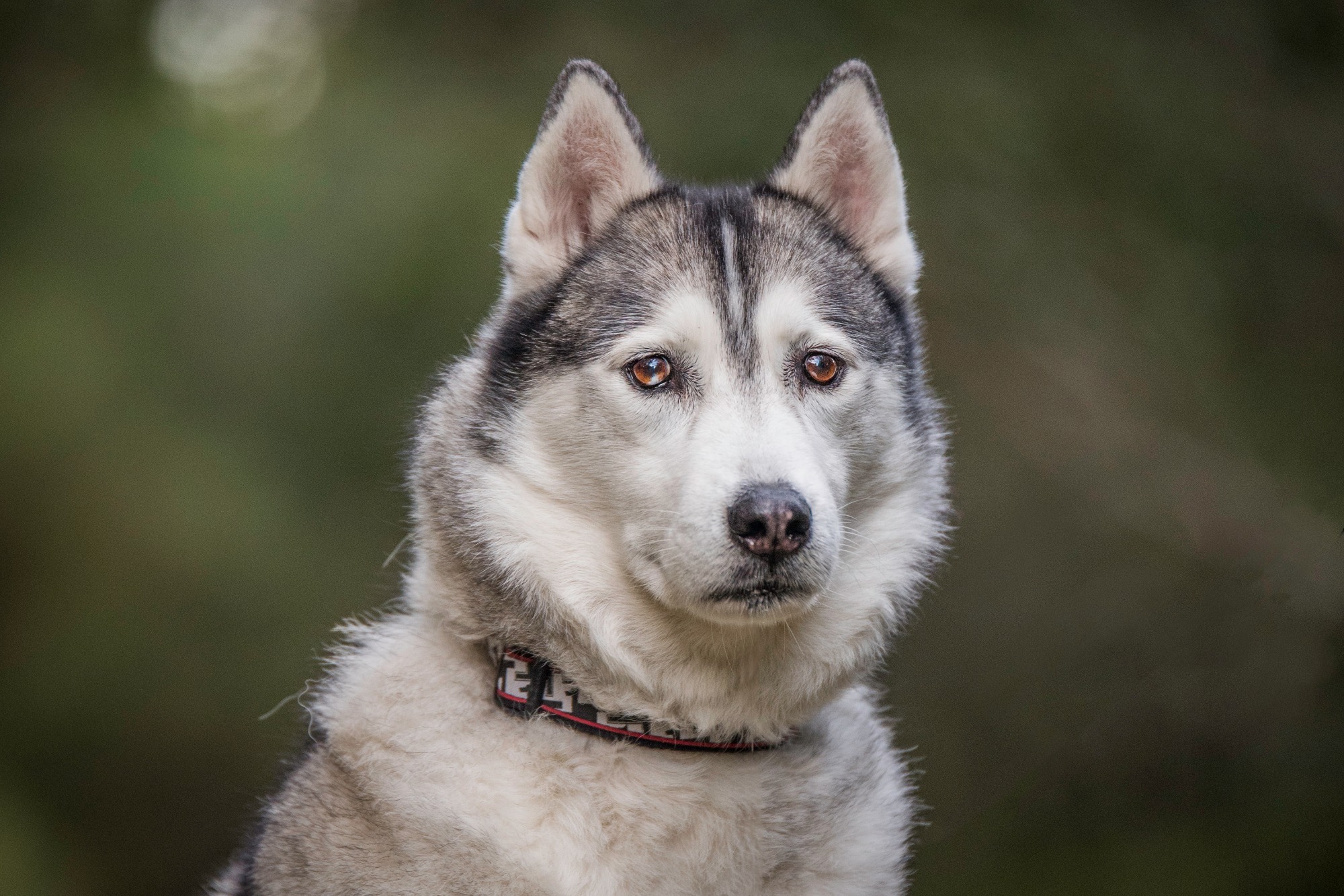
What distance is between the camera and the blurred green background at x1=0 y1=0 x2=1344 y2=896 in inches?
208

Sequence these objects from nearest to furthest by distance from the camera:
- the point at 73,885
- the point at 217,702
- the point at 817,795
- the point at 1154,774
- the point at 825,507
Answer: the point at 825,507
the point at 817,795
the point at 1154,774
the point at 73,885
the point at 217,702

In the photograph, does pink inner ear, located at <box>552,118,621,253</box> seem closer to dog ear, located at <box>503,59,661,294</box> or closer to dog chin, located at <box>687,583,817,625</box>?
dog ear, located at <box>503,59,661,294</box>

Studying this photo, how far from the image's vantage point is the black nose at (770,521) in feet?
8.11

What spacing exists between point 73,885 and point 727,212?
6023 mm

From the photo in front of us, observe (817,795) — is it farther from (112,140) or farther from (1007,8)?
(112,140)

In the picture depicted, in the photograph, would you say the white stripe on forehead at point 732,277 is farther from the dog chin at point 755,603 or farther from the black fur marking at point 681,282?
the dog chin at point 755,603

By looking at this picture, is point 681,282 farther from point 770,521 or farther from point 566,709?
point 566,709

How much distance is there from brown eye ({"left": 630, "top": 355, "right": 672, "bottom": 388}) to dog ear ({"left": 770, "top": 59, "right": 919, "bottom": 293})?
0.84 metres

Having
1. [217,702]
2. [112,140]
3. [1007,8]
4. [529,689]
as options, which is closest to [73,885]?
[217,702]

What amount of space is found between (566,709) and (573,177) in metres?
1.52

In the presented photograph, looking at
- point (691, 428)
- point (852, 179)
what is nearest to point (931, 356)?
point (852, 179)

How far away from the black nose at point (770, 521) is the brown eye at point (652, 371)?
498 millimetres

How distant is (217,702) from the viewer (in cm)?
696

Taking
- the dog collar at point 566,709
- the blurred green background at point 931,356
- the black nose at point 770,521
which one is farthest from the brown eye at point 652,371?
the blurred green background at point 931,356
